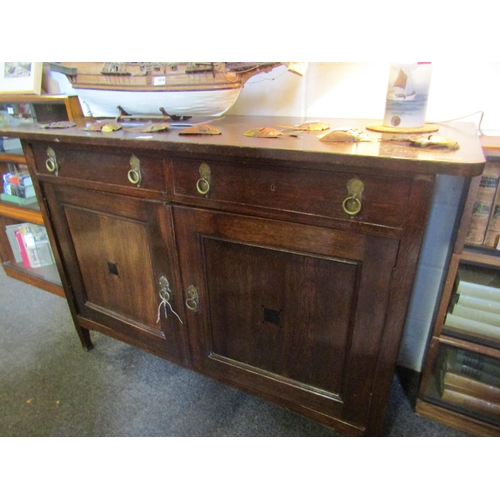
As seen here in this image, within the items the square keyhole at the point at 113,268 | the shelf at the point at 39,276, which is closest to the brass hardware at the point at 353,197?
the square keyhole at the point at 113,268

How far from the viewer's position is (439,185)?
0.95 metres

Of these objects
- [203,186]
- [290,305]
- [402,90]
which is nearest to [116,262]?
[203,186]

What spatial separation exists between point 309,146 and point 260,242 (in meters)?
0.23

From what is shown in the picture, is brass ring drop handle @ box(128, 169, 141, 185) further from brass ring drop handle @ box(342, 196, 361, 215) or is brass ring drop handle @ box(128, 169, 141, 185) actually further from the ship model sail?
the ship model sail

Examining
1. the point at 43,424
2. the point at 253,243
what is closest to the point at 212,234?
the point at 253,243

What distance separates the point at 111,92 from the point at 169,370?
0.97 metres

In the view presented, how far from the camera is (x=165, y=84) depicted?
909mm

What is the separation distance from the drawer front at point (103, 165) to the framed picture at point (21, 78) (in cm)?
69

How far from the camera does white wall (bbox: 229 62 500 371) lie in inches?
33.9

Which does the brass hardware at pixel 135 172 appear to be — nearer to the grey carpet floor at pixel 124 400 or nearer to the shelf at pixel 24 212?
the grey carpet floor at pixel 124 400

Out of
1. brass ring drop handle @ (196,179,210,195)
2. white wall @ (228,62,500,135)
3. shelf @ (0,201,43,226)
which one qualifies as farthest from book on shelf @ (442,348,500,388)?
shelf @ (0,201,43,226)

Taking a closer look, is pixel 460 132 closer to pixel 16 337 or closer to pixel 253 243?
pixel 253 243

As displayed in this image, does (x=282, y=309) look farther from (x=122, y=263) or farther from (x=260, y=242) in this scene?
(x=122, y=263)

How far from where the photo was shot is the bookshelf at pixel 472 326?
80 centimetres
